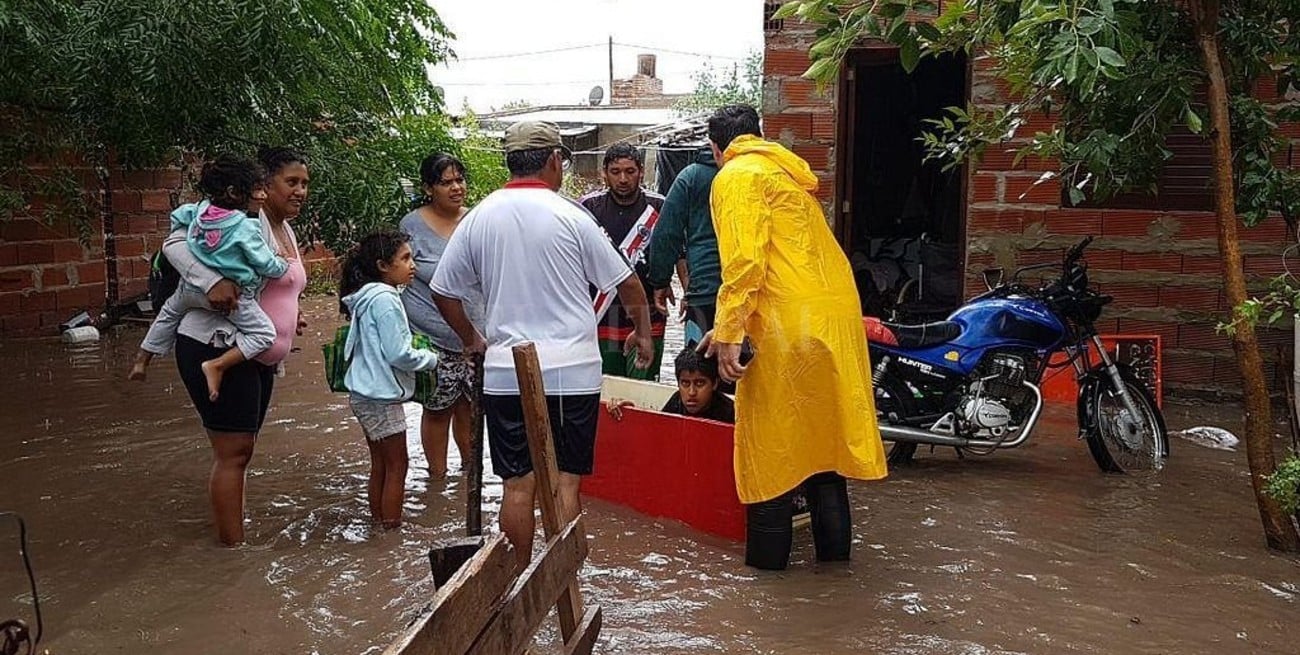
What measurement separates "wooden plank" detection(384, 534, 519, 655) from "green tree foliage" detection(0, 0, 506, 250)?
3988 millimetres

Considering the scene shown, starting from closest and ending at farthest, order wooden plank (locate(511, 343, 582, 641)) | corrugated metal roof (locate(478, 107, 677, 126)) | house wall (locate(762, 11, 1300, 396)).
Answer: wooden plank (locate(511, 343, 582, 641)), house wall (locate(762, 11, 1300, 396)), corrugated metal roof (locate(478, 107, 677, 126))

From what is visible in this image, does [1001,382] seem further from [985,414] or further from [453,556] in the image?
[453,556]

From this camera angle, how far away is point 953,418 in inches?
235

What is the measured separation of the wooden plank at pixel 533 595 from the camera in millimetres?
2541

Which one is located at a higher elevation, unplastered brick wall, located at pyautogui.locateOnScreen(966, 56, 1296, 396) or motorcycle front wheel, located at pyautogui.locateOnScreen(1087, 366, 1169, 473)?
unplastered brick wall, located at pyautogui.locateOnScreen(966, 56, 1296, 396)

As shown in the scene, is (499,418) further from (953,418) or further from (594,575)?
(953,418)

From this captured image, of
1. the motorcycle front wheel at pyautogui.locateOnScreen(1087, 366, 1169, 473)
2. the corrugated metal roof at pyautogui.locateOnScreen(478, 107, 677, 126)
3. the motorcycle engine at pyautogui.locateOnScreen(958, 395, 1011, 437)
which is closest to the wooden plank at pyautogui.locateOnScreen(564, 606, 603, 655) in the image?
the motorcycle engine at pyautogui.locateOnScreen(958, 395, 1011, 437)

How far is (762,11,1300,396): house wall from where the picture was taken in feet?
25.5

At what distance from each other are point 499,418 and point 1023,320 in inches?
118

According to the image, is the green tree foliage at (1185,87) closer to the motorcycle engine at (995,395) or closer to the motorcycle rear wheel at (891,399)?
the motorcycle engine at (995,395)

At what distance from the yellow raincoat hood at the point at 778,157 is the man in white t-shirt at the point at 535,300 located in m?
0.69

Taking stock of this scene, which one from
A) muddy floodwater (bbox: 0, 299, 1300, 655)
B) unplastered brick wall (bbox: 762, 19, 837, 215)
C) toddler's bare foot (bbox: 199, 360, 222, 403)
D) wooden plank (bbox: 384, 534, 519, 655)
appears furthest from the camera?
unplastered brick wall (bbox: 762, 19, 837, 215)

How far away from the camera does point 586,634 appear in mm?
3465

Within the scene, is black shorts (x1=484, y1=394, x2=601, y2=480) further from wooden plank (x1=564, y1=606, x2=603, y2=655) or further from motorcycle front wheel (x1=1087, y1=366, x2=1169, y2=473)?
motorcycle front wheel (x1=1087, y1=366, x2=1169, y2=473)
